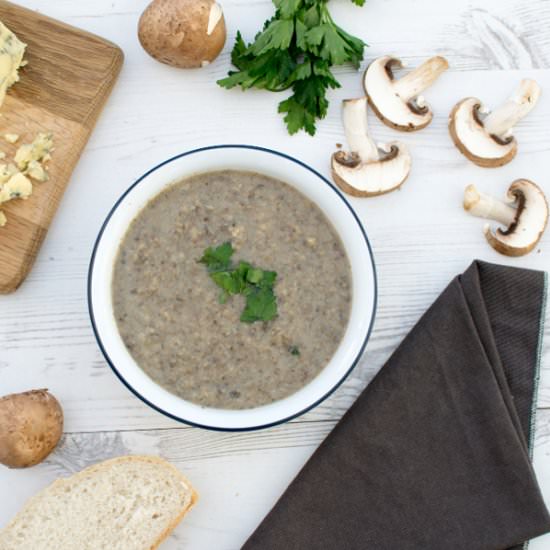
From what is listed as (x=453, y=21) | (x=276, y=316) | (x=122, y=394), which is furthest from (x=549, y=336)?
(x=122, y=394)

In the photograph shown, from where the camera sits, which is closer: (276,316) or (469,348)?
(276,316)

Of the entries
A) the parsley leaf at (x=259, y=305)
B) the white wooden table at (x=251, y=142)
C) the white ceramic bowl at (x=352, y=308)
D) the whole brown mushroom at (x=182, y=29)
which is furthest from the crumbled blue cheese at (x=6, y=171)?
the parsley leaf at (x=259, y=305)

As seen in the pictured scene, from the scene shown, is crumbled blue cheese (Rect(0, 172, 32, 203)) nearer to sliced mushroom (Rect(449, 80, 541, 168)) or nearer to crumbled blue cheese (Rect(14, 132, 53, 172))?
crumbled blue cheese (Rect(14, 132, 53, 172))

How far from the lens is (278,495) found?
2.69 meters

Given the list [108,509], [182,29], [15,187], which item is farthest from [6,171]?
[108,509]

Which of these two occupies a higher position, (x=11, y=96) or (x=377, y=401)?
(x=11, y=96)

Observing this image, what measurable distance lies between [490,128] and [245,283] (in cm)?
100

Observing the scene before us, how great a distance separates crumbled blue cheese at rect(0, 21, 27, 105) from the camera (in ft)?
8.51

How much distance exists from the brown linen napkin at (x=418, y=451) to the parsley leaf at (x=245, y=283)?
0.47 metres

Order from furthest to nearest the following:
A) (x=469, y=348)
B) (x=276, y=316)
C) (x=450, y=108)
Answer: (x=450, y=108) → (x=469, y=348) → (x=276, y=316)

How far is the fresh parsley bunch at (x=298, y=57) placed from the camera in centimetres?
263

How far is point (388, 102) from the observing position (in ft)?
9.02

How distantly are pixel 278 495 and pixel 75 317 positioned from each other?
0.88 m

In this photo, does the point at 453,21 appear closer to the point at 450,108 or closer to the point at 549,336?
the point at 450,108
